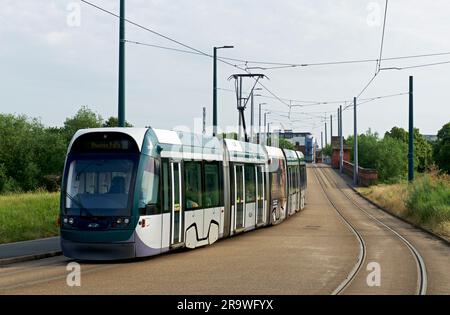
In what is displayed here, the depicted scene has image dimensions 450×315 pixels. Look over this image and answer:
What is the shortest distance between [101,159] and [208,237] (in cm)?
446

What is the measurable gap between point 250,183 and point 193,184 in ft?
18.5

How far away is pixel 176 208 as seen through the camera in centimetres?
1512

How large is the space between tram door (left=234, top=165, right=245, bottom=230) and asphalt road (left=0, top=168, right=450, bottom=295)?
557 millimetres

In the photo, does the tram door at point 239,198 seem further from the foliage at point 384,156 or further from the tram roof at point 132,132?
the foliage at point 384,156

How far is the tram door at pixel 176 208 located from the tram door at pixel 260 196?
7.51 m

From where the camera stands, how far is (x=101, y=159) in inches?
560

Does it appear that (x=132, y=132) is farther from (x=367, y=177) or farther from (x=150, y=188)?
(x=367, y=177)

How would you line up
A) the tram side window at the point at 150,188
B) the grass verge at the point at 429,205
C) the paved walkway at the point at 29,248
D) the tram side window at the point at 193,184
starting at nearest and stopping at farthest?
the tram side window at the point at 150,188, the paved walkway at the point at 29,248, the tram side window at the point at 193,184, the grass verge at the point at 429,205

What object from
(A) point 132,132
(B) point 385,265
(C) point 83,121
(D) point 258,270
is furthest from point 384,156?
(D) point 258,270

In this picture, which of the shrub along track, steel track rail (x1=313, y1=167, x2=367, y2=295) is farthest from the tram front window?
the shrub along track

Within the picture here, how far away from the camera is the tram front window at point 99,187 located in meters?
13.7

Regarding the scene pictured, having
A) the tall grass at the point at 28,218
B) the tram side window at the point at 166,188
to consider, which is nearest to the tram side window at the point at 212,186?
the tram side window at the point at 166,188
